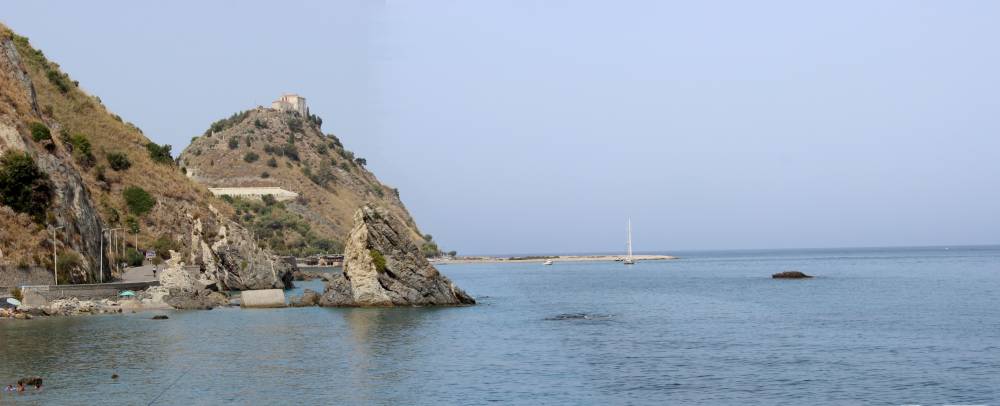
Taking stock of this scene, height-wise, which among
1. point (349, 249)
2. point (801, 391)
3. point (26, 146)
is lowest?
point (801, 391)

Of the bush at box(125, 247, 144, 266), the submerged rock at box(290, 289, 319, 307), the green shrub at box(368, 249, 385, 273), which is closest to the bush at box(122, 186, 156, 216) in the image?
the bush at box(125, 247, 144, 266)

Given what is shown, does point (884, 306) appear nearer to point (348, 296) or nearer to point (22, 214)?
point (348, 296)

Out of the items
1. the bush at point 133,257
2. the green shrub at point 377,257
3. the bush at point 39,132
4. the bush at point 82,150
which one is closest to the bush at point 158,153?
the bush at point 82,150

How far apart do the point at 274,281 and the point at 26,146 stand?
28007 mm

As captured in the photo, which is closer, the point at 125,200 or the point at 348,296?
the point at 348,296

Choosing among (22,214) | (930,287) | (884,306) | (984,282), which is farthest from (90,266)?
(984,282)

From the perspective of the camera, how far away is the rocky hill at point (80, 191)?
69.7 m

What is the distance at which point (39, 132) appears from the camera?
81.7 metres

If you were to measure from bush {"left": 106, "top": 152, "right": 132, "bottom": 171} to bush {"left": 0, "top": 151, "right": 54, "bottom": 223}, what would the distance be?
1633 inches

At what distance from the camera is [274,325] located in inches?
2199

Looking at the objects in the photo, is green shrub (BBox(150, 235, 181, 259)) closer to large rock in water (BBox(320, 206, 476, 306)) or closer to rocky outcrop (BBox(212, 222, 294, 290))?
rocky outcrop (BBox(212, 222, 294, 290))

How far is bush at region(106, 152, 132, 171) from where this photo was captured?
114188 mm

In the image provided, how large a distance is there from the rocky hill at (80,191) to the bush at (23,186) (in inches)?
2.9

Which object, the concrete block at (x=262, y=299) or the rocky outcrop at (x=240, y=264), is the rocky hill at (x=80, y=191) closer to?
the rocky outcrop at (x=240, y=264)
